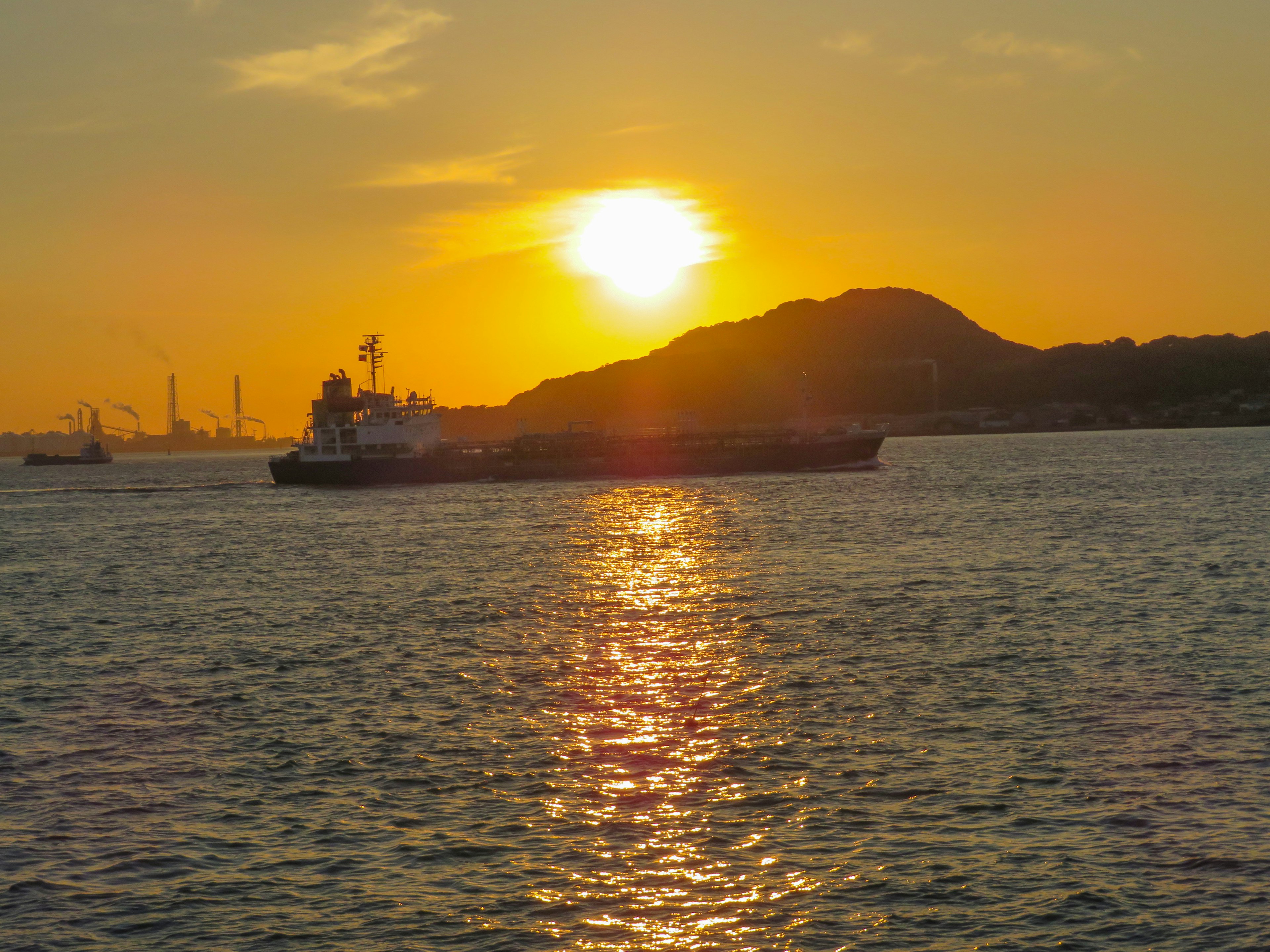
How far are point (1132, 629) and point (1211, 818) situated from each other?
49.7 feet

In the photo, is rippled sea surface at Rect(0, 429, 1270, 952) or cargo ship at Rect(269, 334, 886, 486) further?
cargo ship at Rect(269, 334, 886, 486)

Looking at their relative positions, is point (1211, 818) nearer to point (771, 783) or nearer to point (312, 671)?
point (771, 783)

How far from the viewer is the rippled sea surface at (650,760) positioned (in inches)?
477

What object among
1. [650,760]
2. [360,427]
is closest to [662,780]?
[650,760]

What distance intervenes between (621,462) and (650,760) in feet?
341

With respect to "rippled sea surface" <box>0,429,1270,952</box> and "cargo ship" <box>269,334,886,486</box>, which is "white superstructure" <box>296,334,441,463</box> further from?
"rippled sea surface" <box>0,429,1270,952</box>

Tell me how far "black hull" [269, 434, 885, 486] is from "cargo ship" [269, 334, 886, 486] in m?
0.10

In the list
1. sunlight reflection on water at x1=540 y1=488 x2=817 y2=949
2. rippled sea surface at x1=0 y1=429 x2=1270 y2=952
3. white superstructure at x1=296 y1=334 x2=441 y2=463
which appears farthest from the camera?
white superstructure at x1=296 y1=334 x2=441 y2=463

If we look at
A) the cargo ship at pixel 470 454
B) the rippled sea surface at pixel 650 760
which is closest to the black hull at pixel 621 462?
the cargo ship at pixel 470 454

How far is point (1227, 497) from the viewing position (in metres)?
77.4

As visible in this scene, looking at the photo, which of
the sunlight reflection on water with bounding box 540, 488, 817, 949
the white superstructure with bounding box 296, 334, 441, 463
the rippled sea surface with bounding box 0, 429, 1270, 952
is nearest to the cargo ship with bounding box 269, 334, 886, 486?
the white superstructure with bounding box 296, 334, 441, 463

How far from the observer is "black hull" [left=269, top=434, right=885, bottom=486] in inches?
4648

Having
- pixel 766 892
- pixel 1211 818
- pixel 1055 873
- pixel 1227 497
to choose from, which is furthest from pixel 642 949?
pixel 1227 497

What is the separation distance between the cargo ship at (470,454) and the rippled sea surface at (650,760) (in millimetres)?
71294
